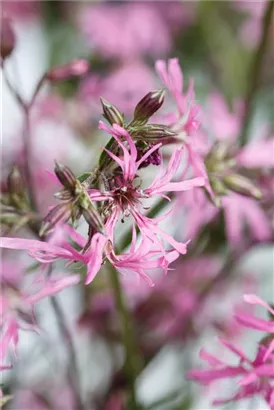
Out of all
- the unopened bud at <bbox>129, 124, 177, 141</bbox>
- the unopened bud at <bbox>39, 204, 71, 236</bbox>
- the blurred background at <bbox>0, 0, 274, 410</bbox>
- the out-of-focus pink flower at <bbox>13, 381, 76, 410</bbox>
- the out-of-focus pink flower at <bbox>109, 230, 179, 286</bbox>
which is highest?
the unopened bud at <bbox>129, 124, 177, 141</bbox>

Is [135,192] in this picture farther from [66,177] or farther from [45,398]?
[45,398]

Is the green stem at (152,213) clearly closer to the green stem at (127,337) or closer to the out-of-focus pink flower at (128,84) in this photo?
the green stem at (127,337)

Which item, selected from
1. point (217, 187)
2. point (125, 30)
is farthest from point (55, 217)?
point (125, 30)

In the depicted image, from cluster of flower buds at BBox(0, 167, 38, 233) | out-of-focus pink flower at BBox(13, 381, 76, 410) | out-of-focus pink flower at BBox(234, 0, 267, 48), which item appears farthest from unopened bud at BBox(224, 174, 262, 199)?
out-of-focus pink flower at BBox(234, 0, 267, 48)

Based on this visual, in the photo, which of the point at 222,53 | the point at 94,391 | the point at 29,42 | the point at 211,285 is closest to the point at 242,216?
the point at 211,285

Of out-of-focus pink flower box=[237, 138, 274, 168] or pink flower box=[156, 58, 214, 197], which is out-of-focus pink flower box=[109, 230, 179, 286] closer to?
pink flower box=[156, 58, 214, 197]
